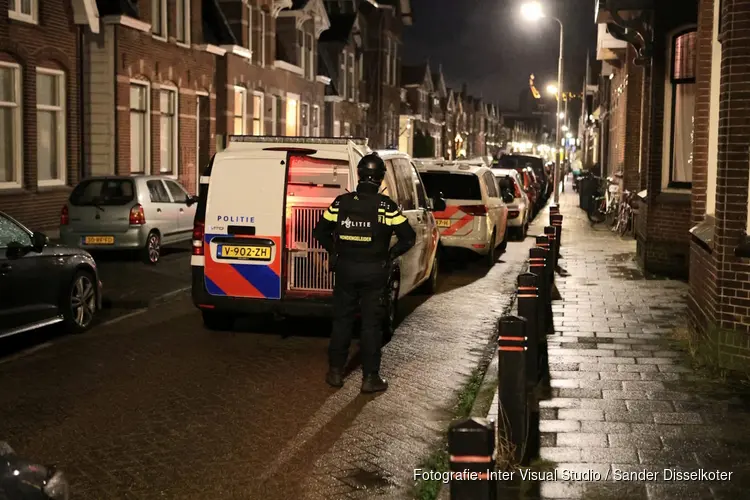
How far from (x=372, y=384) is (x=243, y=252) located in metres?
2.57

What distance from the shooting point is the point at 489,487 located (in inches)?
136

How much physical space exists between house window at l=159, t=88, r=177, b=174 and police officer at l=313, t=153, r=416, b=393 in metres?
20.0

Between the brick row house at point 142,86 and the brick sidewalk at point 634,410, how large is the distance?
5.59 m

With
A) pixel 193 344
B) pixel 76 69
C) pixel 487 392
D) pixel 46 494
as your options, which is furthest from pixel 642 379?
pixel 76 69

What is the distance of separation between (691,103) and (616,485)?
1135cm

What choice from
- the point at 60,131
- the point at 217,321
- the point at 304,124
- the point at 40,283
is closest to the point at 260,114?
the point at 304,124

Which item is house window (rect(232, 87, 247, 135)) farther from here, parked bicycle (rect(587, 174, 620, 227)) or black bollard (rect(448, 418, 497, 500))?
Result: black bollard (rect(448, 418, 497, 500))

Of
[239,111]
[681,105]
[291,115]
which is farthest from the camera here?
[291,115]

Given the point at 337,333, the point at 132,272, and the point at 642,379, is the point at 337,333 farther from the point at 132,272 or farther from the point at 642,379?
the point at 132,272

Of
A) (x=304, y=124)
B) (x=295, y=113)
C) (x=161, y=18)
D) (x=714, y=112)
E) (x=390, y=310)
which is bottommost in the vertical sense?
(x=390, y=310)

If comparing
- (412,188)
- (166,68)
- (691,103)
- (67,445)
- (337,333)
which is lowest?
→ (67,445)

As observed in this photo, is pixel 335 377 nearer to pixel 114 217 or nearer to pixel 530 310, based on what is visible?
pixel 530 310

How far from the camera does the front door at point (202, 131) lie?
29.3 m

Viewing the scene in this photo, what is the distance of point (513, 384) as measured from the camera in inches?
224
